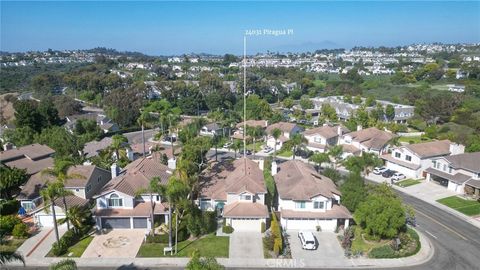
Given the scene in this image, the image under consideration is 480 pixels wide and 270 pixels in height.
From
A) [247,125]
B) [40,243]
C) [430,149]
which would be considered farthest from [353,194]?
[247,125]

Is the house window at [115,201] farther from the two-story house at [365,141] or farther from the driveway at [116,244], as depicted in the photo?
the two-story house at [365,141]

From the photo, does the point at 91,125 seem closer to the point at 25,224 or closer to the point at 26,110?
the point at 26,110

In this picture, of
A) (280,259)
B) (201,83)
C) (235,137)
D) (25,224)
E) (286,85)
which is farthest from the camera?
(286,85)

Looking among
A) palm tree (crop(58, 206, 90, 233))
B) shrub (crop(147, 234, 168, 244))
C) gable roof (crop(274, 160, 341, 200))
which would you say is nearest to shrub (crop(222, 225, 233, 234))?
shrub (crop(147, 234, 168, 244))

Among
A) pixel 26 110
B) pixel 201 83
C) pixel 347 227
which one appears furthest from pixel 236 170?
pixel 201 83

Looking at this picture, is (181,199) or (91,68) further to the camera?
(91,68)

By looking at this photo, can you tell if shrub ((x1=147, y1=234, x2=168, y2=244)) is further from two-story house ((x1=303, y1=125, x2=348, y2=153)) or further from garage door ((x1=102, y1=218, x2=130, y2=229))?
two-story house ((x1=303, y1=125, x2=348, y2=153))

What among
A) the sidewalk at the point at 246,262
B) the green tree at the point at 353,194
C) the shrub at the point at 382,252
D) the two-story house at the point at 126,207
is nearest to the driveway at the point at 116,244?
the sidewalk at the point at 246,262
